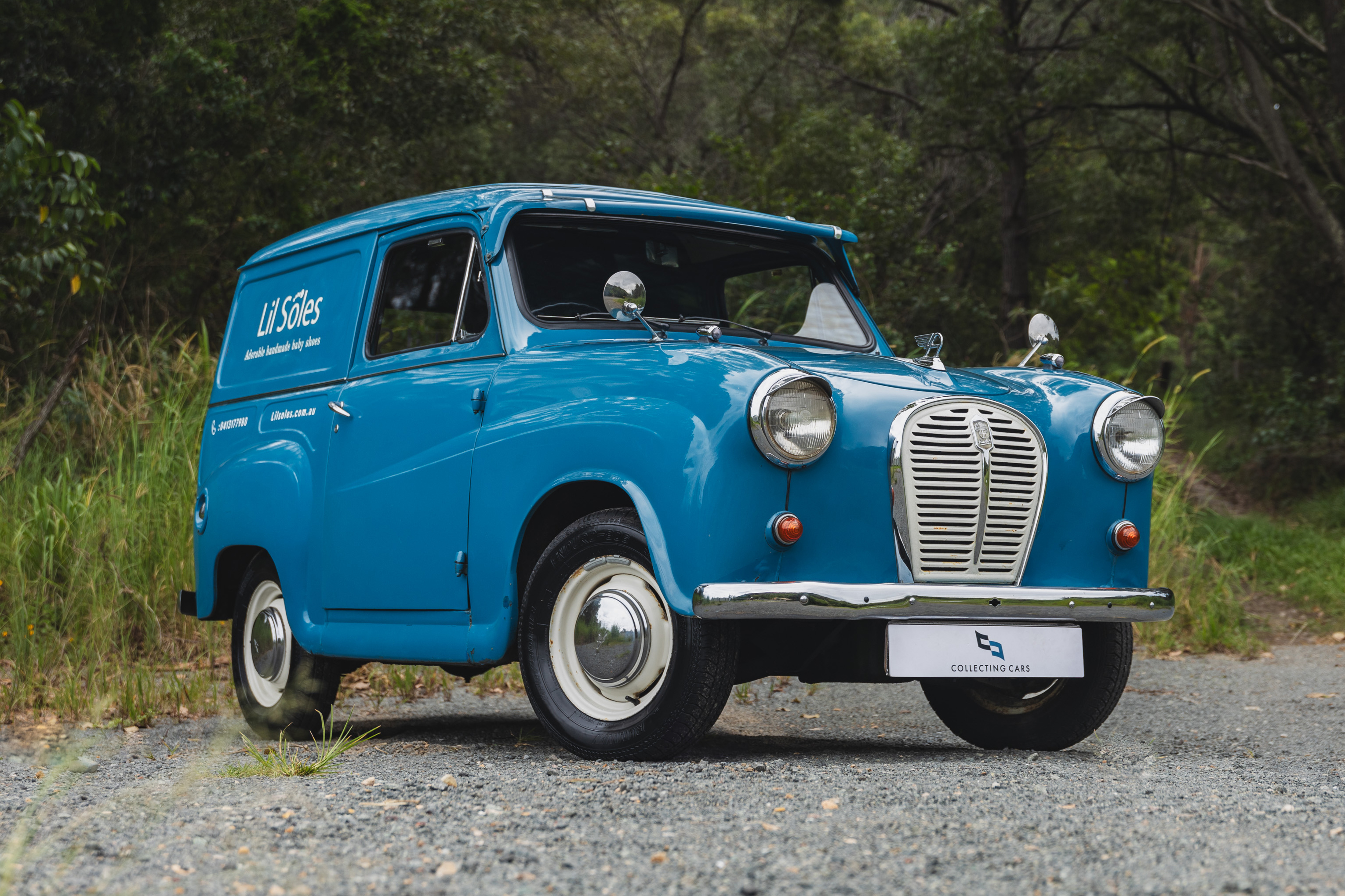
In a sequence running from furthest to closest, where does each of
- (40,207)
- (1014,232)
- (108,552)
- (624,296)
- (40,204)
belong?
1. (1014,232)
2. (40,207)
3. (40,204)
4. (108,552)
5. (624,296)

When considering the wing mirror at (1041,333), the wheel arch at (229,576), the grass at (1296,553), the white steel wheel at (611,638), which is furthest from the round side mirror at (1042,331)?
the grass at (1296,553)

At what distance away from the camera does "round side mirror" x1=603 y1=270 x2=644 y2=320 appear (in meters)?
4.39

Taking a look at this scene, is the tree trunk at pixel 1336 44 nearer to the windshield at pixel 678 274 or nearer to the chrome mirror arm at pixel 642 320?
the windshield at pixel 678 274

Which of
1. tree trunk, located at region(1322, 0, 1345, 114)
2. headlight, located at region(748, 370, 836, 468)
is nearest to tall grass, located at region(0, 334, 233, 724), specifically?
headlight, located at region(748, 370, 836, 468)

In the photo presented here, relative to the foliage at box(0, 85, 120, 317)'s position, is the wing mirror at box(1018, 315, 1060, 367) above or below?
below

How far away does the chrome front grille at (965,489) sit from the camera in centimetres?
409

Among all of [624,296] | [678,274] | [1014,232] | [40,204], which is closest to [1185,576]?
[678,274]

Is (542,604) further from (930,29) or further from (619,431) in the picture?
(930,29)

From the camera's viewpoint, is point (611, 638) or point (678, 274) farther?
point (678, 274)

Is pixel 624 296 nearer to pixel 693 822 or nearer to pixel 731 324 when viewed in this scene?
pixel 731 324

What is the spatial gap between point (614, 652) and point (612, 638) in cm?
5

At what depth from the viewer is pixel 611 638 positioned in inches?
162

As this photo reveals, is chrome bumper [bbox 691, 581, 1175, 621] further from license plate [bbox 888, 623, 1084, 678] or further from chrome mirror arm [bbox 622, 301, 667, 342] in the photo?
chrome mirror arm [bbox 622, 301, 667, 342]

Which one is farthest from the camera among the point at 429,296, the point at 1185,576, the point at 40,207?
the point at 1185,576
